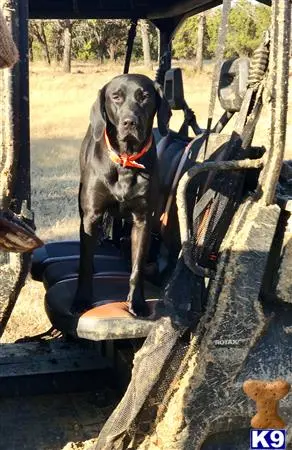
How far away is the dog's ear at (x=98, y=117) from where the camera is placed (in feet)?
11.1

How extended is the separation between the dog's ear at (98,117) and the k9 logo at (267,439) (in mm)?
1368

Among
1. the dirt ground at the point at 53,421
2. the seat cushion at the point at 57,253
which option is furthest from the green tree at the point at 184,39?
the dirt ground at the point at 53,421

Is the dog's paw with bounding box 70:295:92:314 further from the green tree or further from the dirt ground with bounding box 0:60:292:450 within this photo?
the green tree

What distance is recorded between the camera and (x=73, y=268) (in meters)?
3.91

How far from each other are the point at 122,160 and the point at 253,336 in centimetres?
92

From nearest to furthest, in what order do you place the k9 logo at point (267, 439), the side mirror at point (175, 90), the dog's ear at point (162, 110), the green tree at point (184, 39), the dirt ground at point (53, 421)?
the k9 logo at point (267, 439)
the dirt ground at point (53, 421)
the dog's ear at point (162, 110)
the side mirror at point (175, 90)
the green tree at point (184, 39)

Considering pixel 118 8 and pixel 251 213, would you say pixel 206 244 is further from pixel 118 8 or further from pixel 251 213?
pixel 118 8

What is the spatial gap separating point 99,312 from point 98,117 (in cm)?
83

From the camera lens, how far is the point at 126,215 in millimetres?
3539

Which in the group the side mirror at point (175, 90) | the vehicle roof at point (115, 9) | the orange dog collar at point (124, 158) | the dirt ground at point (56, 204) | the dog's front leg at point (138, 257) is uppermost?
the vehicle roof at point (115, 9)

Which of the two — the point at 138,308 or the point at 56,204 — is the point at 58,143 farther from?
the point at 138,308

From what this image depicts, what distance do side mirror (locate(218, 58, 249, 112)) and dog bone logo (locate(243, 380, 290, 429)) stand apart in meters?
1.20

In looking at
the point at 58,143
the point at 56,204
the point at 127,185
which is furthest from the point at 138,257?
the point at 58,143

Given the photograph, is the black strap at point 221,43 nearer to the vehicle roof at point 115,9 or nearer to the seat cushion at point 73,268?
the vehicle roof at point 115,9
